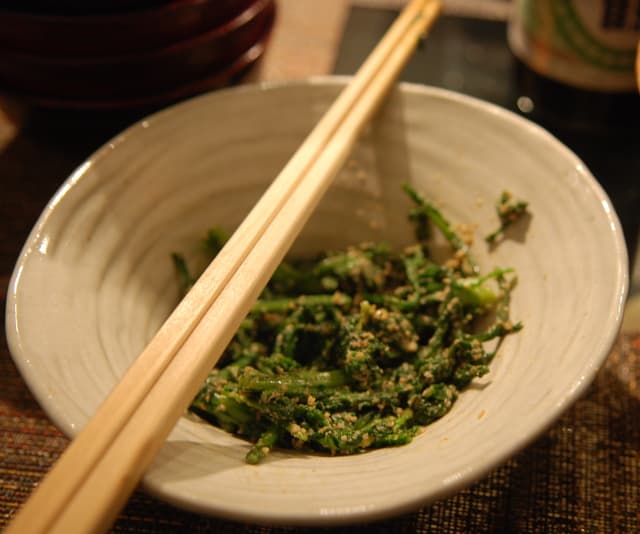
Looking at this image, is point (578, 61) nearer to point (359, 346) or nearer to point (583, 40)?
point (583, 40)

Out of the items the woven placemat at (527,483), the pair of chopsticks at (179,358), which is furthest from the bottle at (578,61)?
the woven placemat at (527,483)

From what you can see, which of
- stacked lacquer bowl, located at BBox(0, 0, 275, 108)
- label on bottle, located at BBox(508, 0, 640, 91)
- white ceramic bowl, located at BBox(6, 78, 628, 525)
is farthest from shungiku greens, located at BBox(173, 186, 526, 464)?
label on bottle, located at BBox(508, 0, 640, 91)

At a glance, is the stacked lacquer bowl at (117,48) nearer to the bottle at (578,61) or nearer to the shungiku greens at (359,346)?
the shungiku greens at (359,346)

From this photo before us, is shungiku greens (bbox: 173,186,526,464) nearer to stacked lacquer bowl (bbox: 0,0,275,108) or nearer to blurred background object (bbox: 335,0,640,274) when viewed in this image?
stacked lacquer bowl (bbox: 0,0,275,108)

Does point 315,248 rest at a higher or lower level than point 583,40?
lower

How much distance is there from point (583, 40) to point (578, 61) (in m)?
0.06

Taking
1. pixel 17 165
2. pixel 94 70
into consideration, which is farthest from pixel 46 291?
pixel 17 165

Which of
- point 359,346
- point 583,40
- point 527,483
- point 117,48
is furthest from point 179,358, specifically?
point 583,40

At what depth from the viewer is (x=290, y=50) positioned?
7.17ft

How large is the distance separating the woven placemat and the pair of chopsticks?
1.19ft

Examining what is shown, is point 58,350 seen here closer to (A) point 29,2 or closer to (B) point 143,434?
(B) point 143,434

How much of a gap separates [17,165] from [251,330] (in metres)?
0.98

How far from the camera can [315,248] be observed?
1.48 metres

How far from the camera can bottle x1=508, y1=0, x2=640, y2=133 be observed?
1632 mm
